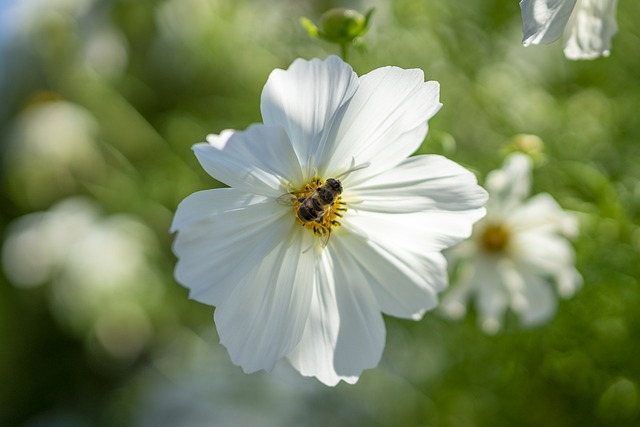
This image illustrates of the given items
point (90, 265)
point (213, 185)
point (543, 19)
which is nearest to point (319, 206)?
point (543, 19)

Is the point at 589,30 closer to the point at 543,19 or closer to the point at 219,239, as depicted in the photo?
the point at 543,19

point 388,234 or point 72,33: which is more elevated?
point 388,234

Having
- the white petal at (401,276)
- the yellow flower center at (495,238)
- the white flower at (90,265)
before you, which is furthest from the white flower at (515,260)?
the white flower at (90,265)

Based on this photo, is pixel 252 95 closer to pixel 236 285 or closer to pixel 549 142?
pixel 549 142

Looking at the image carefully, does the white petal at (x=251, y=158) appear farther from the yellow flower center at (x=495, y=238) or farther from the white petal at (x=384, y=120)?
the yellow flower center at (x=495, y=238)

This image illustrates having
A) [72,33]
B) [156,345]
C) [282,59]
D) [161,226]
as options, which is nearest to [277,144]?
[282,59]

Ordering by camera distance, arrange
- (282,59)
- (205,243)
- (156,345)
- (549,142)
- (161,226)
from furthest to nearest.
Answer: (156,345) → (161,226) → (282,59) → (549,142) → (205,243)
